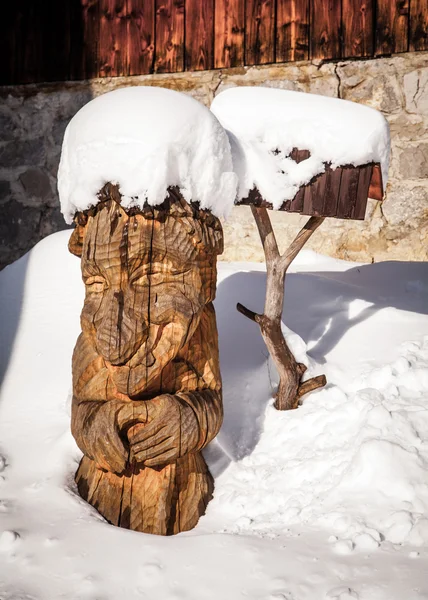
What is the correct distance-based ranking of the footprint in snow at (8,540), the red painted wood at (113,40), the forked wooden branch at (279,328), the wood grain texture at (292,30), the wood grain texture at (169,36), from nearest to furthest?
the footprint in snow at (8,540) < the forked wooden branch at (279,328) < the wood grain texture at (292,30) < the wood grain texture at (169,36) < the red painted wood at (113,40)

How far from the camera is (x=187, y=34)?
4.84 metres

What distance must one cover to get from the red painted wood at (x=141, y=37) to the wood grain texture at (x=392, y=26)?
1564 mm

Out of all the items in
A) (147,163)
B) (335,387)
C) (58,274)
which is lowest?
(335,387)

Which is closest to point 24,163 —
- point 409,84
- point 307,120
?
point 409,84

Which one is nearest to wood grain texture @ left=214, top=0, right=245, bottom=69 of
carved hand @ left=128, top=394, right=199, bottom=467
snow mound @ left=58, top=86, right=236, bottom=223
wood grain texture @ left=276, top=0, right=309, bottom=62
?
wood grain texture @ left=276, top=0, right=309, bottom=62

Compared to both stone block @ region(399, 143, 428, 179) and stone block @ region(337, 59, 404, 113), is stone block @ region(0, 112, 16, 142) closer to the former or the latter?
stone block @ region(337, 59, 404, 113)

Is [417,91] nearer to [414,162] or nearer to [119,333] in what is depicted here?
[414,162]

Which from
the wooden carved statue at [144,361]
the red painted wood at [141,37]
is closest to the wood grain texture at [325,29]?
the red painted wood at [141,37]

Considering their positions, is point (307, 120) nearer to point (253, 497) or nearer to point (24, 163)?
point (253, 497)

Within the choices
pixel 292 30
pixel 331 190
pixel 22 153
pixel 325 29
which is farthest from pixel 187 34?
pixel 331 190

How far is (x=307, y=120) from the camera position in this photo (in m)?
2.62

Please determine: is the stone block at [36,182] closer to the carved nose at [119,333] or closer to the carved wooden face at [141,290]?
the carved wooden face at [141,290]

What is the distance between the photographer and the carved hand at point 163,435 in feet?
7.59

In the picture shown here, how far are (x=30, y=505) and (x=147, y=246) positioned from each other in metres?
0.95
